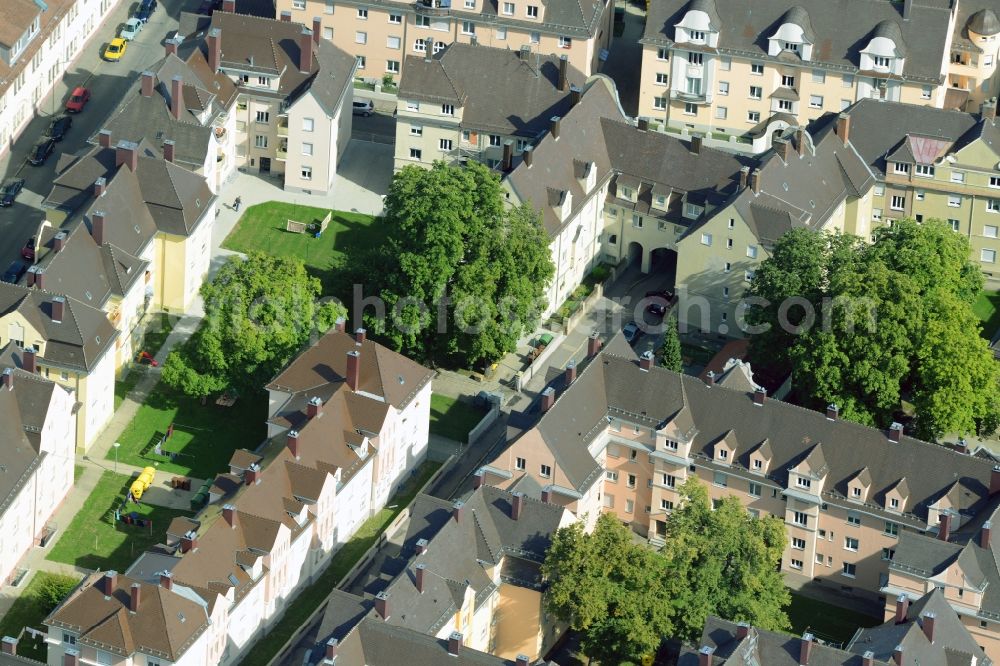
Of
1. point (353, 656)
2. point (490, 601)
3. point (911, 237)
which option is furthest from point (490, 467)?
point (911, 237)

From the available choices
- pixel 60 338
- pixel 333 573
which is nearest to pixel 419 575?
pixel 333 573

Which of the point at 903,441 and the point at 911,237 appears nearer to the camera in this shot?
the point at 903,441

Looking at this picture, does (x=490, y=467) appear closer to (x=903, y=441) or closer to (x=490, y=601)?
(x=490, y=601)

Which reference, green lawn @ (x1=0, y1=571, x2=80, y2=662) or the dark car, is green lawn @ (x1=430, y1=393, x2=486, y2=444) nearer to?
green lawn @ (x1=0, y1=571, x2=80, y2=662)

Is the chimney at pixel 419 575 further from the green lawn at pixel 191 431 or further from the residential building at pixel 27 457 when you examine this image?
the residential building at pixel 27 457

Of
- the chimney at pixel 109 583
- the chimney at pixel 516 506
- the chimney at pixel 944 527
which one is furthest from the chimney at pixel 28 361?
the chimney at pixel 944 527

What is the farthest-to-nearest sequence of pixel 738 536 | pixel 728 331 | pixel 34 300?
pixel 728 331
pixel 34 300
pixel 738 536
